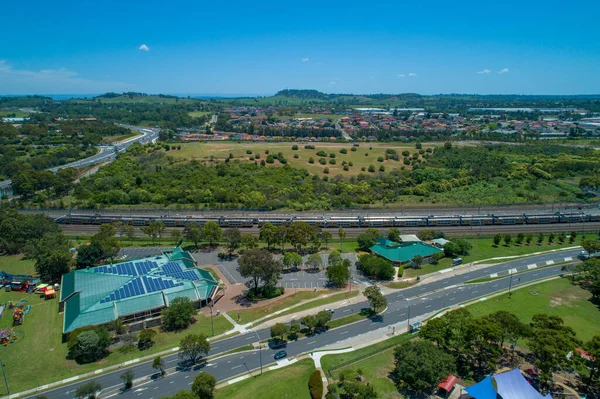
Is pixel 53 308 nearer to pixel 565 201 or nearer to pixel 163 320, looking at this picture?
pixel 163 320

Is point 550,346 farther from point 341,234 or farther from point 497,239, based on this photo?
point 341,234

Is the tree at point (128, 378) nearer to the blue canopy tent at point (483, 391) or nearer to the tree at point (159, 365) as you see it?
the tree at point (159, 365)

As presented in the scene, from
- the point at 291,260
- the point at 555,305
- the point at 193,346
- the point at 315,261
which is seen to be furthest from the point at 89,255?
the point at 555,305

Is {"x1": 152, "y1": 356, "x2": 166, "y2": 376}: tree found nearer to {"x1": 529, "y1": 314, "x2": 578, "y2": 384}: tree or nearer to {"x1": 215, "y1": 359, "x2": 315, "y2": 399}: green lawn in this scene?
{"x1": 215, "y1": 359, "x2": 315, "y2": 399}: green lawn

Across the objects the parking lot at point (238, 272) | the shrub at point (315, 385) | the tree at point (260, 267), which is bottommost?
the parking lot at point (238, 272)

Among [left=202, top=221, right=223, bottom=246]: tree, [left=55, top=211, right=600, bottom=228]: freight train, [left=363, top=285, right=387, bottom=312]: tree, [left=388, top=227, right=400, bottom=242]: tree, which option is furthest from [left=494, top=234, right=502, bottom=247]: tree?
[left=202, top=221, right=223, bottom=246]: tree

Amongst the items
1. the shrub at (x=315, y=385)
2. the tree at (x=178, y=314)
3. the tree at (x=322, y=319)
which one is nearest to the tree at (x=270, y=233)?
the tree at (x=178, y=314)

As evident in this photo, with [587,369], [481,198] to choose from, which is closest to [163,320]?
[587,369]
